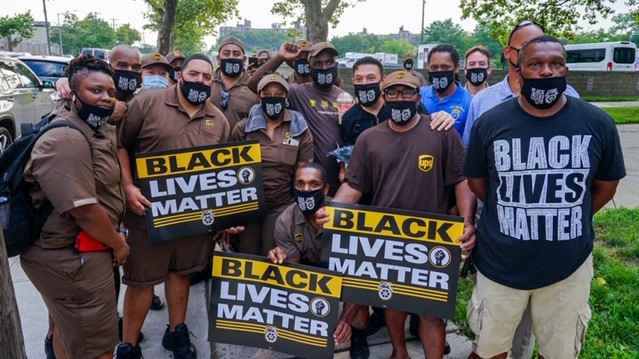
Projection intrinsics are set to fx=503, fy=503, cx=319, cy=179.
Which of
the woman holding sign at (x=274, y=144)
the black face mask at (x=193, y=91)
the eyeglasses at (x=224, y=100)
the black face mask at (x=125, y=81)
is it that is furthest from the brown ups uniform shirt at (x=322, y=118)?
the black face mask at (x=125, y=81)

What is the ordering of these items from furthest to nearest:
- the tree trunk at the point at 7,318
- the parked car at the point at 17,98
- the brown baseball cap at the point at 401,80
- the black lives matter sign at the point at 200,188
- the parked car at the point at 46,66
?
the parked car at the point at 46,66 < the parked car at the point at 17,98 < the black lives matter sign at the point at 200,188 < the brown baseball cap at the point at 401,80 < the tree trunk at the point at 7,318

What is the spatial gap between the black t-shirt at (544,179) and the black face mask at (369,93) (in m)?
1.19

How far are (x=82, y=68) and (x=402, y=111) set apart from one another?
1831 millimetres

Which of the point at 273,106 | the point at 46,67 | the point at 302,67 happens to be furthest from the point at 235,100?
the point at 46,67

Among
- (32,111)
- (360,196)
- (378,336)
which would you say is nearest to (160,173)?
(360,196)

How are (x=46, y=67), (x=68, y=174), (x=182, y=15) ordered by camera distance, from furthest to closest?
(x=182, y=15) → (x=46, y=67) → (x=68, y=174)

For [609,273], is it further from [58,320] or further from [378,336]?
[58,320]

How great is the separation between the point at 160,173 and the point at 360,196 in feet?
4.31

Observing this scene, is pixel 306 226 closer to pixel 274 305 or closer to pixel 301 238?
pixel 301 238

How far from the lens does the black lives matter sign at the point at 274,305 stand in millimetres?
3143

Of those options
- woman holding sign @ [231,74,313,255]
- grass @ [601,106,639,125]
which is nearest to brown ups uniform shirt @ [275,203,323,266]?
woman holding sign @ [231,74,313,255]

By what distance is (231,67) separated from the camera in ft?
16.1

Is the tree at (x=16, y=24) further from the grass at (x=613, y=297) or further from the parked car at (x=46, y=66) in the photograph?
the grass at (x=613, y=297)

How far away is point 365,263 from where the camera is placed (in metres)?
3.14
